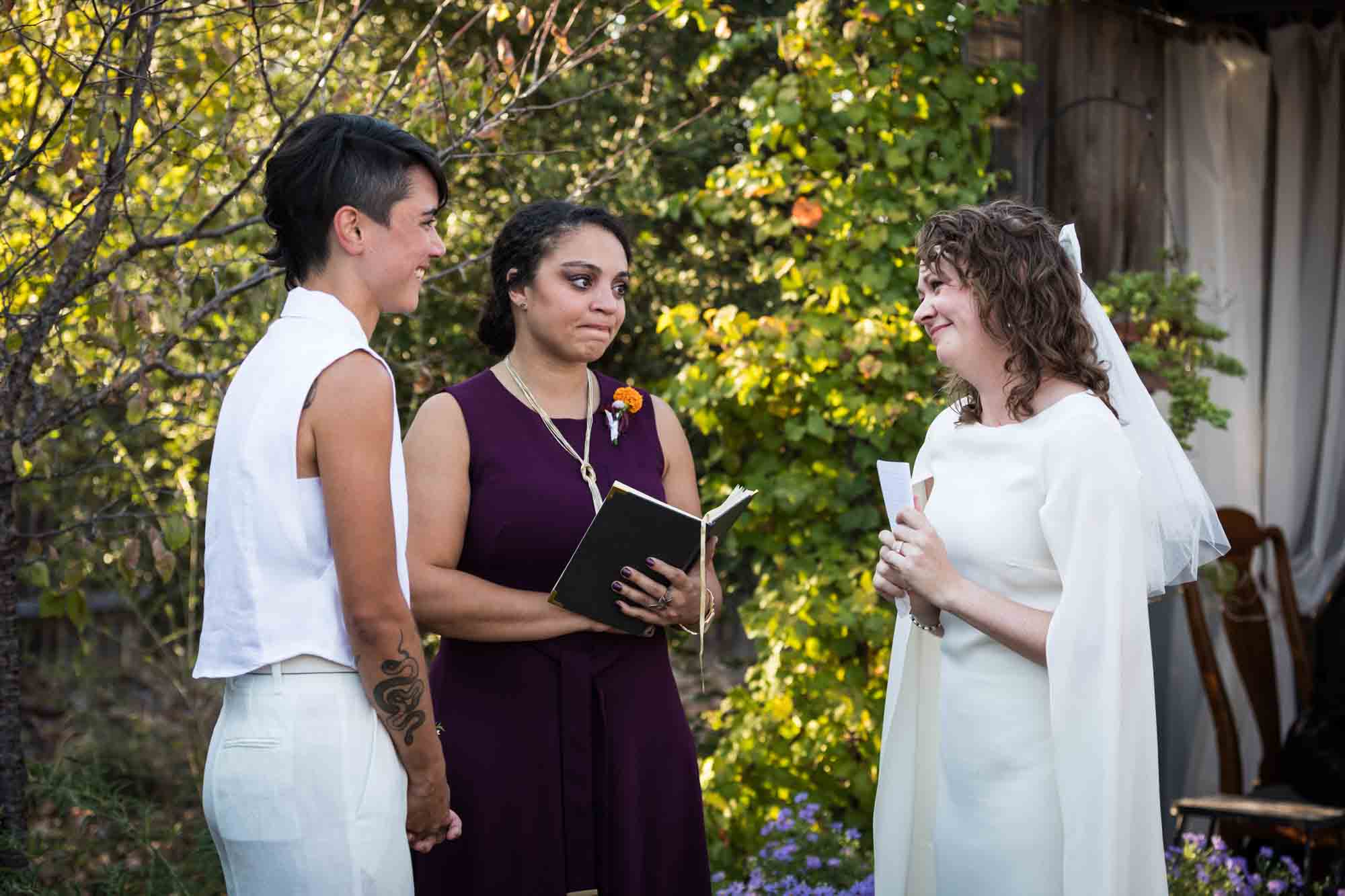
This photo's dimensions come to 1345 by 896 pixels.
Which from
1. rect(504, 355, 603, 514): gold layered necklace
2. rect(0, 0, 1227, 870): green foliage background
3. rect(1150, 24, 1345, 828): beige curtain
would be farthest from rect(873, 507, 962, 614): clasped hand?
rect(1150, 24, 1345, 828): beige curtain

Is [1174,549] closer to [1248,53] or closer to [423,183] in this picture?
[423,183]

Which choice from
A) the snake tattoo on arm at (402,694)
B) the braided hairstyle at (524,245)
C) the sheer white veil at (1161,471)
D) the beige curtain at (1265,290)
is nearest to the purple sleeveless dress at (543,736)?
the braided hairstyle at (524,245)

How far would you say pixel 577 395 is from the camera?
2832 millimetres

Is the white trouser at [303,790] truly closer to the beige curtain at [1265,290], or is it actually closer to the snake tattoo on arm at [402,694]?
the snake tattoo on arm at [402,694]

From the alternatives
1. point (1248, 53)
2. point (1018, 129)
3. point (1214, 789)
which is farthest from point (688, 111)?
point (1214, 789)

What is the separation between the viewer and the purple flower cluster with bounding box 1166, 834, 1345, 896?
12.5 ft

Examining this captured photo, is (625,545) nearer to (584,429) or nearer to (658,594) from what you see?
(658,594)

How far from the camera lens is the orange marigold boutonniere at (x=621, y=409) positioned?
9.21 feet

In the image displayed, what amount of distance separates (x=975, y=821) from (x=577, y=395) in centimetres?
113

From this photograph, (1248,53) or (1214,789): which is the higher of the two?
(1248,53)

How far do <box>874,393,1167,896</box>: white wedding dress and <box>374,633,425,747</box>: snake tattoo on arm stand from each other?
1.05m

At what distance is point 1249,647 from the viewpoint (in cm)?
526

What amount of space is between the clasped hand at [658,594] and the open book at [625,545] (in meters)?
0.01

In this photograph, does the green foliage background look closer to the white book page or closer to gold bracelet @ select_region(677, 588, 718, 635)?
gold bracelet @ select_region(677, 588, 718, 635)
